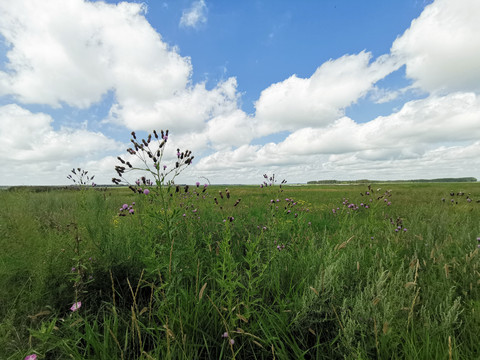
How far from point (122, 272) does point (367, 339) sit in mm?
2685

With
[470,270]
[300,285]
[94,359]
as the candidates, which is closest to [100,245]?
[94,359]

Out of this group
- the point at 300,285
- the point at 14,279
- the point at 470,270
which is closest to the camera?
the point at 300,285

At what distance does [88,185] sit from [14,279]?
5.58 feet

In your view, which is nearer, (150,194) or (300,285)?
(300,285)

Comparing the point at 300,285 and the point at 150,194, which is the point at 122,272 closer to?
the point at 150,194

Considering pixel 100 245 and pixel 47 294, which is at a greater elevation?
pixel 100 245

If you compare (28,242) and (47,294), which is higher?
(28,242)

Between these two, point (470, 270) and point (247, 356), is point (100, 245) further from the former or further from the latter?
point (470, 270)

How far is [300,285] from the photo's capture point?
7.09 feet

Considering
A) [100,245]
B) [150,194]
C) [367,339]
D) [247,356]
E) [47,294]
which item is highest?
[150,194]

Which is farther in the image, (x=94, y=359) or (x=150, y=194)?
(x=150, y=194)

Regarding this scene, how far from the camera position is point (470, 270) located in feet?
8.10

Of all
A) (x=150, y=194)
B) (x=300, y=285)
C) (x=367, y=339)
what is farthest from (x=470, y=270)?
(x=150, y=194)

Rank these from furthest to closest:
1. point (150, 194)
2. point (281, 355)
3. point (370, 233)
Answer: point (370, 233), point (150, 194), point (281, 355)
